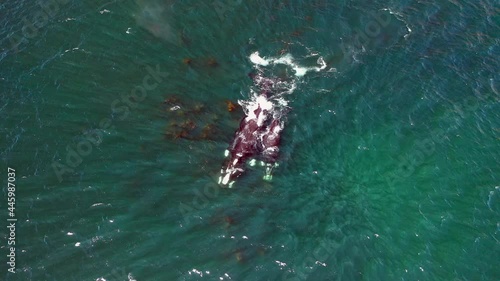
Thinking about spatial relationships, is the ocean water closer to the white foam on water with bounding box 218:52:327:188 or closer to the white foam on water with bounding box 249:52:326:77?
the white foam on water with bounding box 249:52:326:77

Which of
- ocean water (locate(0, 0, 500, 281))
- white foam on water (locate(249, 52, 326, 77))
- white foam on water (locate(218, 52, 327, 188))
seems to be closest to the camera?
ocean water (locate(0, 0, 500, 281))

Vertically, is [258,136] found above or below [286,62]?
below

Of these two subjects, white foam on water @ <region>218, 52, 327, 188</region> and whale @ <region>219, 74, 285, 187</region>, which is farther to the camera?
white foam on water @ <region>218, 52, 327, 188</region>

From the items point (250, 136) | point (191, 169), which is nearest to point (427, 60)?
point (250, 136)

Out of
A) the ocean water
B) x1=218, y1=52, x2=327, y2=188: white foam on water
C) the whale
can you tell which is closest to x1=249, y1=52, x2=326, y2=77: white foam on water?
x1=218, y1=52, x2=327, y2=188: white foam on water

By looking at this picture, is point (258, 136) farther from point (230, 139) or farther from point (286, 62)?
point (286, 62)

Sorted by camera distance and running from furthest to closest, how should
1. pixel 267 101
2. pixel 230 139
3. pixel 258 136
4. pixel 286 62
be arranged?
1. pixel 286 62
2. pixel 267 101
3. pixel 258 136
4. pixel 230 139

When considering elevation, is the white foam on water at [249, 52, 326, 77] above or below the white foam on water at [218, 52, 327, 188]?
above

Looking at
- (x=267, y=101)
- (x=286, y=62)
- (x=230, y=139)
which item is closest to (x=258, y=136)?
(x=230, y=139)

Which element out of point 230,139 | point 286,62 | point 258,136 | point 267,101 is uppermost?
point 286,62
